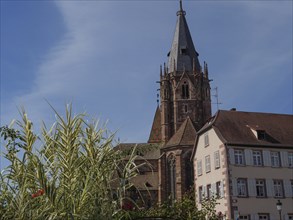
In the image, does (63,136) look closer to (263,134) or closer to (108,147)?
(108,147)

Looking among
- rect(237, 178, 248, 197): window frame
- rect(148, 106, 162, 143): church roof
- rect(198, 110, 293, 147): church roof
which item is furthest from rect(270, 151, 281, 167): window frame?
rect(148, 106, 162, 143): church roof

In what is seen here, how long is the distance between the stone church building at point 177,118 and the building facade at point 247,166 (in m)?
23.9

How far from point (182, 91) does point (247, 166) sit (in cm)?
4205

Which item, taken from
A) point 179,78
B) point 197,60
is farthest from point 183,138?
point 197,60

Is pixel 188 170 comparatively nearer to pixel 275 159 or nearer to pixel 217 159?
pixel 217 159

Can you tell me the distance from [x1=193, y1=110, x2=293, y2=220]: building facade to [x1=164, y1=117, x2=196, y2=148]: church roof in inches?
948

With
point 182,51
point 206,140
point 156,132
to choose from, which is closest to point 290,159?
point 206,140

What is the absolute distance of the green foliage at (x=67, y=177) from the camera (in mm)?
6078

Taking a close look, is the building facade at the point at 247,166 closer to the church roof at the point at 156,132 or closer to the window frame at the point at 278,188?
the window frame at the point at 278,188

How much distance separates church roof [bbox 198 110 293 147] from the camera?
111 feet

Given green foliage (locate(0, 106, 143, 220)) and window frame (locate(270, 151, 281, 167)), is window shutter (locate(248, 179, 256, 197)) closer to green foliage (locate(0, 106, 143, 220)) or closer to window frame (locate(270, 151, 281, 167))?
window frame (locate(270, 151, 281, 167))

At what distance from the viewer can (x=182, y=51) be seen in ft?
260

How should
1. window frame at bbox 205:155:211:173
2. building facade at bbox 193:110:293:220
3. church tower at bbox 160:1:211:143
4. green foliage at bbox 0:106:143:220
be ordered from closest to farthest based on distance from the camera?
green foliage at bbox 0:106:143:220, building facade at bbox 193:110:293:220, window frame at bbox 205:155:211:173, church tower at bbox 160:1:211:143

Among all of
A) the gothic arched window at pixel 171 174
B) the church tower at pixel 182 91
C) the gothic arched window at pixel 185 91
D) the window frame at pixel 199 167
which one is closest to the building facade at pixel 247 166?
the window frame at pixel 199 167
